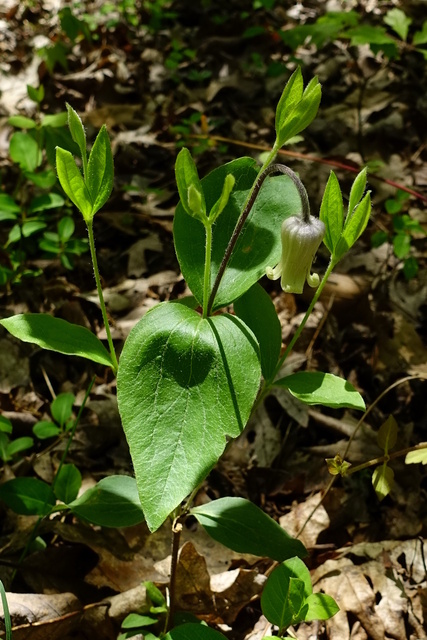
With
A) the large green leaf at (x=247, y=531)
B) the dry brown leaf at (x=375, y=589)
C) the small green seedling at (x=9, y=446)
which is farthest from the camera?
the small green seedling at (x=9, y=446)

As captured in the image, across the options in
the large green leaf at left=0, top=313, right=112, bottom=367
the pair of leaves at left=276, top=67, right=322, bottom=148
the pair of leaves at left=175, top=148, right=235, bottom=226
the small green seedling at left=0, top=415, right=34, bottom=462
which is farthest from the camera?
the small green seedling at left=0, top=415, right=34, bottom=462

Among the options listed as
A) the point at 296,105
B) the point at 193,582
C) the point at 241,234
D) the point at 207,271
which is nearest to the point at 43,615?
the point at 193,582

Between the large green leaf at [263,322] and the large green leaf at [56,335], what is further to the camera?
the large green leaf at [263,322]

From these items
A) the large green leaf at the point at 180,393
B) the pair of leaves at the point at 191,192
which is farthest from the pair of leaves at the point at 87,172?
A: the large green leaf at the point at 180,393

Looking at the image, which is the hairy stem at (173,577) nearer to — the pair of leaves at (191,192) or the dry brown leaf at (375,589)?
the dry brown leaf at (375,589)

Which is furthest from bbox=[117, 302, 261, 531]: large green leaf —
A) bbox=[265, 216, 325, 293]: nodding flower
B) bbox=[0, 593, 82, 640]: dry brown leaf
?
bbox=[0, 593, 82, 640]: dry brown leaf

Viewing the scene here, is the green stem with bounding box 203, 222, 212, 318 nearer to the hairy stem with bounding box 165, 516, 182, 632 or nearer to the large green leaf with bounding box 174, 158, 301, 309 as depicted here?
the large green leaf with bounding box 174, 158, 301, 309

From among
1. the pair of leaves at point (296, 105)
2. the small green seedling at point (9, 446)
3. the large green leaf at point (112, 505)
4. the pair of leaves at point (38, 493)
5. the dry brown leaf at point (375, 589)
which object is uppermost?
the pair of leaves at point (296, 105)
